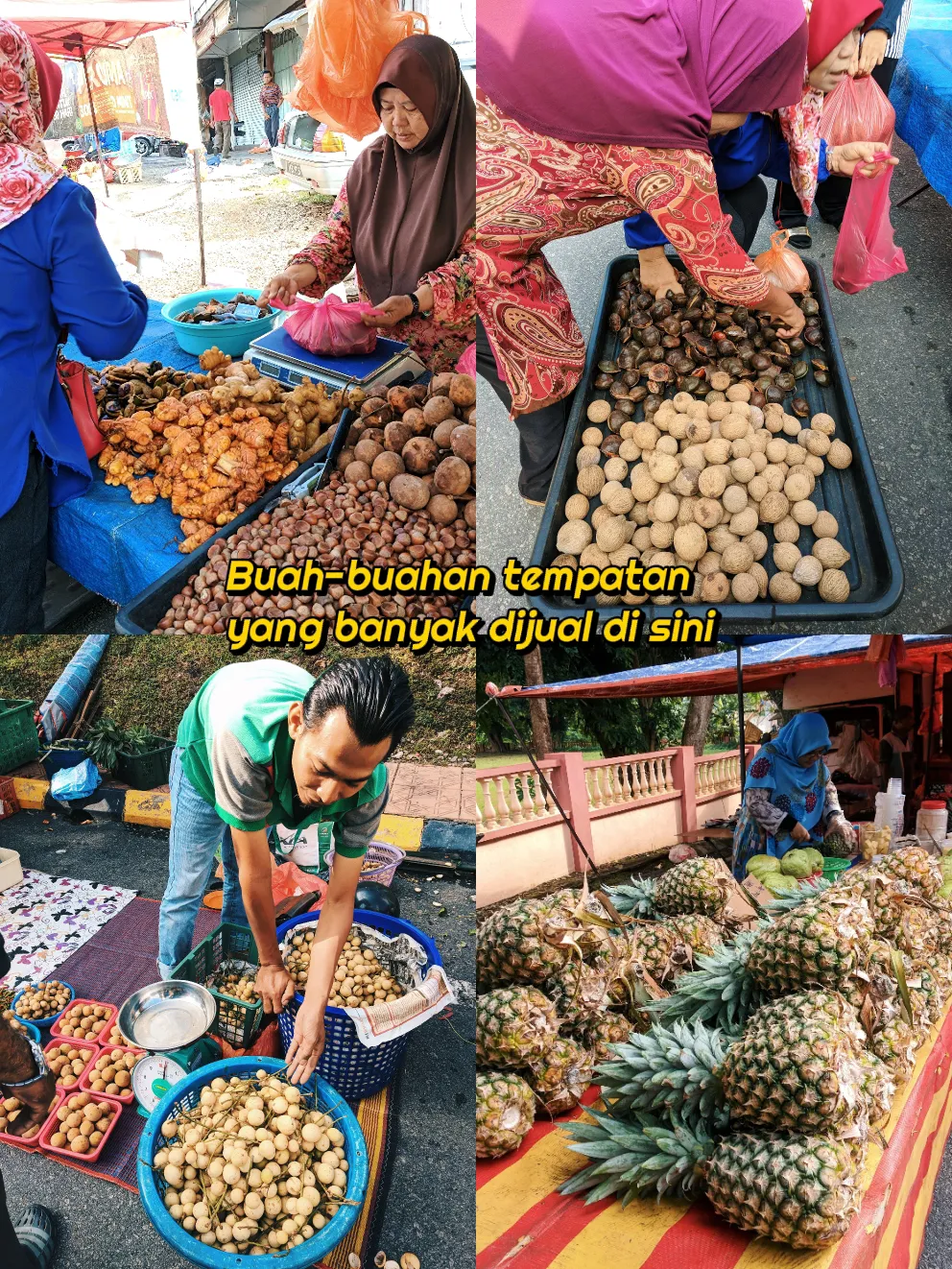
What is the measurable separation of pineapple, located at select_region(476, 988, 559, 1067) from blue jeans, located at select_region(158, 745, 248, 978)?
740mm

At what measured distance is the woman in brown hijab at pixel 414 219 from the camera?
7.15ft

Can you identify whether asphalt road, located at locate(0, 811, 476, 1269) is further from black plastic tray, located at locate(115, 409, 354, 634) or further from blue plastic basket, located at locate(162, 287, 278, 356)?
blue plastic basket, located at locate(162, 287, 278, 356)

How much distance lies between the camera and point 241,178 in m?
2.50

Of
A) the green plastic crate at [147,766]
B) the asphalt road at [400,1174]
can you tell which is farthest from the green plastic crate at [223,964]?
the green plastic crate at [147,766]

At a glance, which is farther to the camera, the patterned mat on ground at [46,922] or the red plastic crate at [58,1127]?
the patterned mat on ground at [46,922]

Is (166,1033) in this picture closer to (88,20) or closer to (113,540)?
(113,540)

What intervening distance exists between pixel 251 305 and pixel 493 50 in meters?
1.15

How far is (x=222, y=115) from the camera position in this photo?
89.5 inches

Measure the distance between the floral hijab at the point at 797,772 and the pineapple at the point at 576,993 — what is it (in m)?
1.33

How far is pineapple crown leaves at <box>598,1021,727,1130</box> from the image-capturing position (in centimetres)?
132

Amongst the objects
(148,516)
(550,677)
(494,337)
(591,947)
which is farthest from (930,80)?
(591,947)

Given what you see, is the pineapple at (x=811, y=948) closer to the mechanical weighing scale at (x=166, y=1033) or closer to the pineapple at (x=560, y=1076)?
the pineapple at (x=560, y=1076)

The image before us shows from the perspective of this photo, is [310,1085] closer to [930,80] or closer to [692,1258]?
[692,1258]

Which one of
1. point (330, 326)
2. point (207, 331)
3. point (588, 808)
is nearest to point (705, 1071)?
point (588, 808)
